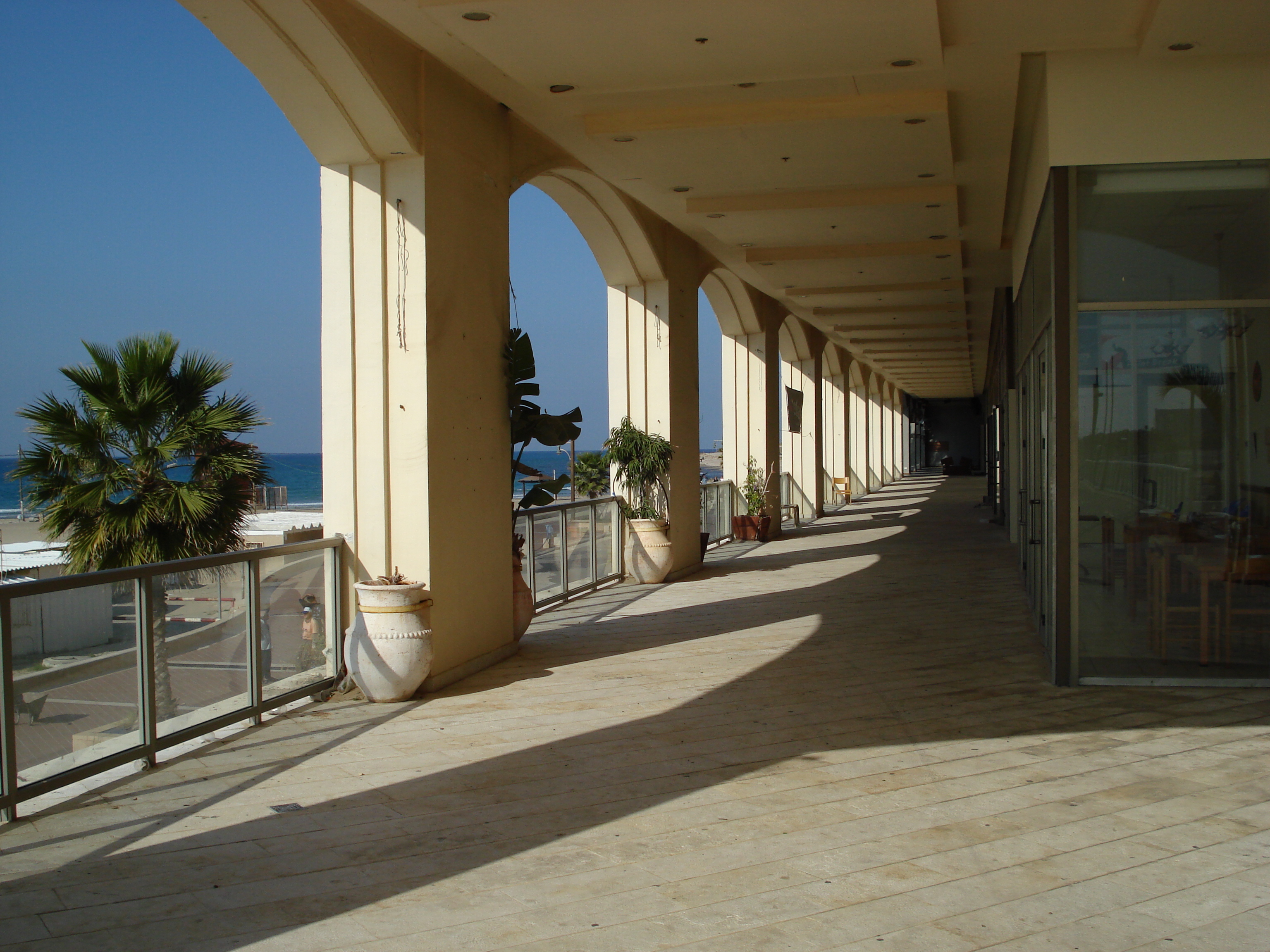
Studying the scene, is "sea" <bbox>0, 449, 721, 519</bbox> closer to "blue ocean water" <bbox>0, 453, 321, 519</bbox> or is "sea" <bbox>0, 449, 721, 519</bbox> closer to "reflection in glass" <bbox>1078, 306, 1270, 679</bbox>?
"blue ocean water" <bbox>0, 453, 321, 519</bbox>

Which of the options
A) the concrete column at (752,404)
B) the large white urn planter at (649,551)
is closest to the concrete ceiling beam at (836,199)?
the large white urn planter at (649,551)

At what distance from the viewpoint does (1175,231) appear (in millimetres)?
5383

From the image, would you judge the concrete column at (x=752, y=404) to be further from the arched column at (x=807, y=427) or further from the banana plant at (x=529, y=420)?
the banana plant at (x=529, y=420)

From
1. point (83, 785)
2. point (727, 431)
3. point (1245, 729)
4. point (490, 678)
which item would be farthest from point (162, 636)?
point (727, 431)

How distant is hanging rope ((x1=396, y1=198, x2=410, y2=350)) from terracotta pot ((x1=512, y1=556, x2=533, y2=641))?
1.81m

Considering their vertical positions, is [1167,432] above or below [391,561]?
above

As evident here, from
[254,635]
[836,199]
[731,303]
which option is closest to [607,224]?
[836,199]

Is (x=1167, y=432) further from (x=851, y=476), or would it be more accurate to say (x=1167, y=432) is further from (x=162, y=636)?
(x=851, y=476)

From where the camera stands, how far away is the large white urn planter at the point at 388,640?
5172mm

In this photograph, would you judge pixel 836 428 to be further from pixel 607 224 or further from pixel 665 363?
pixel 607 224

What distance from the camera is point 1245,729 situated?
457 cm

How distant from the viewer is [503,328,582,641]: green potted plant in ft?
21.4

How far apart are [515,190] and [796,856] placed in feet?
15.9

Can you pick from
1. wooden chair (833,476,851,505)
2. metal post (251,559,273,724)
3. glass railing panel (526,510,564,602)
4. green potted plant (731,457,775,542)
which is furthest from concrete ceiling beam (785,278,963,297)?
wooden chair (833,476,851,505)
